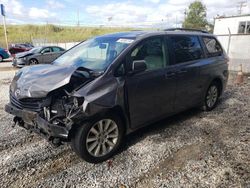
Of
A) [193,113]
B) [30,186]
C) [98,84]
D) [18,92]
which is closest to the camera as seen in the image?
[30,186]

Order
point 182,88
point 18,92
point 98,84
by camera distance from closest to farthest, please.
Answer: point 98,84
point 18,92
point 182,88

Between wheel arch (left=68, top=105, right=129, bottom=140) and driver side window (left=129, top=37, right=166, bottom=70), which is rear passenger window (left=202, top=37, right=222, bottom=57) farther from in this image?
wheel arch (left=68, top=105, right=129, bottom=140)

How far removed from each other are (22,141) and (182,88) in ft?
9.69

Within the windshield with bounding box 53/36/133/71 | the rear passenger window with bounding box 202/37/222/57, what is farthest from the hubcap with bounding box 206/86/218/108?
the windshield with bounding box 53/36/133/71

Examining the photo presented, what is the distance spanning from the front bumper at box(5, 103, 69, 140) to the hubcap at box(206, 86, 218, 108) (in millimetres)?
3649

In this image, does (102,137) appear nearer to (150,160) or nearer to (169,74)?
(150,160)

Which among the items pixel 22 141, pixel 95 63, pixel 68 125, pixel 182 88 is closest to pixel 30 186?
pixel 68 125

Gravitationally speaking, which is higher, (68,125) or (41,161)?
(68,125)

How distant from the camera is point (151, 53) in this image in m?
3.71

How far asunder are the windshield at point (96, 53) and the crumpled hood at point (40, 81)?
45 cm

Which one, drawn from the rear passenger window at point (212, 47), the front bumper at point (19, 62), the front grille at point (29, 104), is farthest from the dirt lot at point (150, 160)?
the front bumper at point (19, 62)

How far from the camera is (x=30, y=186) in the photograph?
2.71 meters

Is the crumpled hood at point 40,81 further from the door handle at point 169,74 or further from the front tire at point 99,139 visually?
the door handle at point 169,74

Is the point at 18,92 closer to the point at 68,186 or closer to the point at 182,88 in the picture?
the point at 68,186
